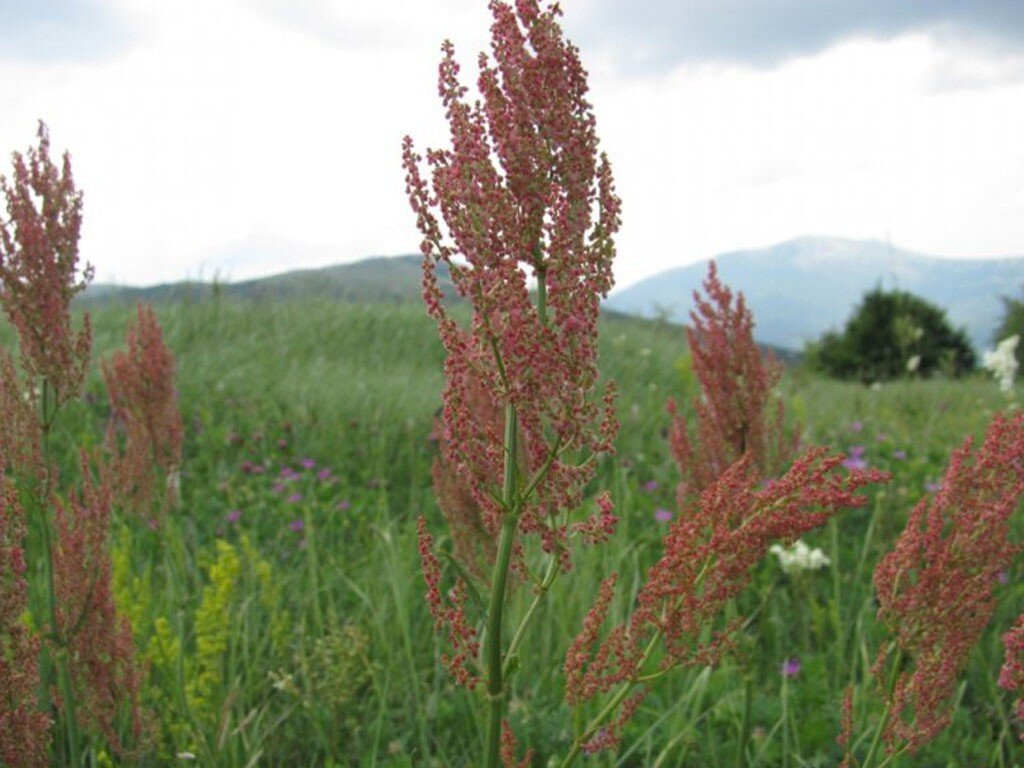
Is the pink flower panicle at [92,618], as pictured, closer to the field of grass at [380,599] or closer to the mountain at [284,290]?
the field of grass at [380,599]

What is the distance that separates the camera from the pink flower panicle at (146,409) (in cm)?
412

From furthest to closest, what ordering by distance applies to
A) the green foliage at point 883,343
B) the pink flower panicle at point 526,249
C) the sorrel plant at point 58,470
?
the green foliage at point 883,343, the sorrel plant at point 58,470, the pink flower panicle at point 526,249

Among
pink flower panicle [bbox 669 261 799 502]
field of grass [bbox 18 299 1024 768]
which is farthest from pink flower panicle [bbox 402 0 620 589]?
pink flower panicle [bbox 669 261 799 502]

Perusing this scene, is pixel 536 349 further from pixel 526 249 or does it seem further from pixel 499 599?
pixel 499 599

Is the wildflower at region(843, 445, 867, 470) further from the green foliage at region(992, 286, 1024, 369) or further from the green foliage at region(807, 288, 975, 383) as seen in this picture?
the green foliage at region(992, 286, 1024, 369)

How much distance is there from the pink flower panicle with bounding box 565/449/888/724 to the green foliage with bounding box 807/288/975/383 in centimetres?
3000

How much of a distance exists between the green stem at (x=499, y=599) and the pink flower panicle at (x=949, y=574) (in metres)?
0.98

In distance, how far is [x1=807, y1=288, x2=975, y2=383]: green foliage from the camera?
102ft

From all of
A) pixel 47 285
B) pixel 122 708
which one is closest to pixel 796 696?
pixel 122 708

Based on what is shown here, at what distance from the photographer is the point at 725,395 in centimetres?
330

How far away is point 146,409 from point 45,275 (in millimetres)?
1508

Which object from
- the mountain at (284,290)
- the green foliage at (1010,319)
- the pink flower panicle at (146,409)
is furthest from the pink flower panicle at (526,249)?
the green foliage at (1010,319)

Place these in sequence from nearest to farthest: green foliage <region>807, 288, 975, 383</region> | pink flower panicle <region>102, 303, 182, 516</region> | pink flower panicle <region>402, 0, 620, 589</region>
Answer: pink flower panicle <region>402, 0, 620, 589</region>, pink flower panicle <region>102, 303, 182, 516</region>, green foliage <region>807, 288, 975, 383</region>

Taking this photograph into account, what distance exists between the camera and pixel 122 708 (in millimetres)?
3357
